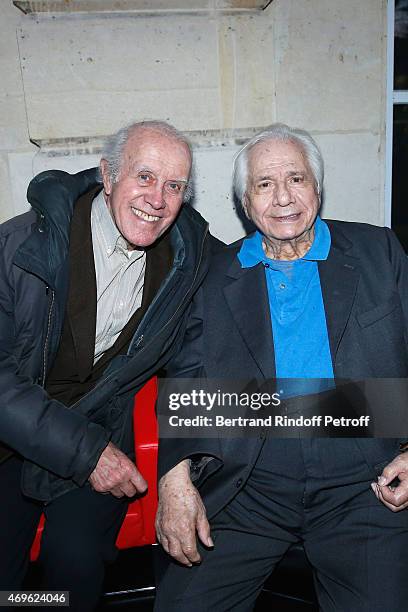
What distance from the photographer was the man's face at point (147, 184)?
6.53ft

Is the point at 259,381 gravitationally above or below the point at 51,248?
below

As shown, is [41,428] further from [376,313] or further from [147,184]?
[376,313]

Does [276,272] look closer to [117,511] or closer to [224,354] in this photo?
[224,354]

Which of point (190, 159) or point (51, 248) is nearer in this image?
point (51, 248)

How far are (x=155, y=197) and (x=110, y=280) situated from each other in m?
0.37

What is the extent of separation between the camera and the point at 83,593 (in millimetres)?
1875

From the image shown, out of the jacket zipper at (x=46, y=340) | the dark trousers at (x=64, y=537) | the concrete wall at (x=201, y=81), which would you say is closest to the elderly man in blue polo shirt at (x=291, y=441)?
the dark trousers at (x=64, y=537)

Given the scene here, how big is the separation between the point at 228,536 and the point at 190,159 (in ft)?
4.56

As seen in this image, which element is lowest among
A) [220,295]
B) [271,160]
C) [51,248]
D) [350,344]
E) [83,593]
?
[83,593]

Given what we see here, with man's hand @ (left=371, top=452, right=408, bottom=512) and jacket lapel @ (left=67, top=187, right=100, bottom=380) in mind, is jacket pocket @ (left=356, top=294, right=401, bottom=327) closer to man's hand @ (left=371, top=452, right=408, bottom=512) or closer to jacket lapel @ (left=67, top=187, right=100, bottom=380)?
man's hand @ (left=371, top=452, right=408, bottom=512)

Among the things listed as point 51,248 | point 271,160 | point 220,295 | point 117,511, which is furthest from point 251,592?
point 271,160

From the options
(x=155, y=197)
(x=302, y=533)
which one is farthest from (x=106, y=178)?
(x=302, y=533)

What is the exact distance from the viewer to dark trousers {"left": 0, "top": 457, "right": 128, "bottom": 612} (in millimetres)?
1854

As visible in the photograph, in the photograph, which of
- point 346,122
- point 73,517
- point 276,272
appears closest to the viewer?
point 73,517
